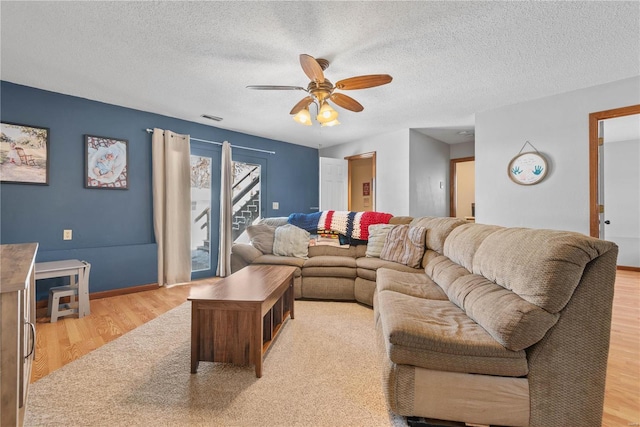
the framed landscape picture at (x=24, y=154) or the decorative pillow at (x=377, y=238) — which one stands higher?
the framed landscape picture at (x=24, y=154)

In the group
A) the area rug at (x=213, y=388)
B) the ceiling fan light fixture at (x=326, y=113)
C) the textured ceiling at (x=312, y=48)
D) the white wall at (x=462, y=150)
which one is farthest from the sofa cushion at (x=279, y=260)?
the white wall at (x=462, y=150)

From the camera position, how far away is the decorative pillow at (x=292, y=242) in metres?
3.54

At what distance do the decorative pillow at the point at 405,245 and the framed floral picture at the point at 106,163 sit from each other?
3281 millimetres

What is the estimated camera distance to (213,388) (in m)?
1.68

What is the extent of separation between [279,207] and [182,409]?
422cm

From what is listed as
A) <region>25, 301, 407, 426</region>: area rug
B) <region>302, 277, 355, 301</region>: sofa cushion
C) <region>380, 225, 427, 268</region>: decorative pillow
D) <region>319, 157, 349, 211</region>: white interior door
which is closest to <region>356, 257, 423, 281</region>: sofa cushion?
<region>380, 225, 427, 268</region>: decorative pillow

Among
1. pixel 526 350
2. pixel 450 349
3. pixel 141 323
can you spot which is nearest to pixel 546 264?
pixel 526 350

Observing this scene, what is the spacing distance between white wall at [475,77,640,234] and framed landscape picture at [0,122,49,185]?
16.6ft

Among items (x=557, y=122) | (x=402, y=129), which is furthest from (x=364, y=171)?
(x=557, y=122)

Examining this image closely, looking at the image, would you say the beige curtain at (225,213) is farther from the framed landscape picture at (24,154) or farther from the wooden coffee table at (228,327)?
the wooden coffee table at (228,327)

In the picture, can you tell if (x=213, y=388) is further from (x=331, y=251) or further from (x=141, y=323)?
(x=331, y=251)

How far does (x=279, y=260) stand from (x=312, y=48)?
214 cm

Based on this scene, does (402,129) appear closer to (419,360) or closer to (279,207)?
(279,207)

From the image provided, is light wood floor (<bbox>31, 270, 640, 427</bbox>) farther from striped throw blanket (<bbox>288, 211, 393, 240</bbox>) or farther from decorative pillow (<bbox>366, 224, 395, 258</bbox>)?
decorative pillow (<bbox>366, 224, 395, 258</bbox>)
